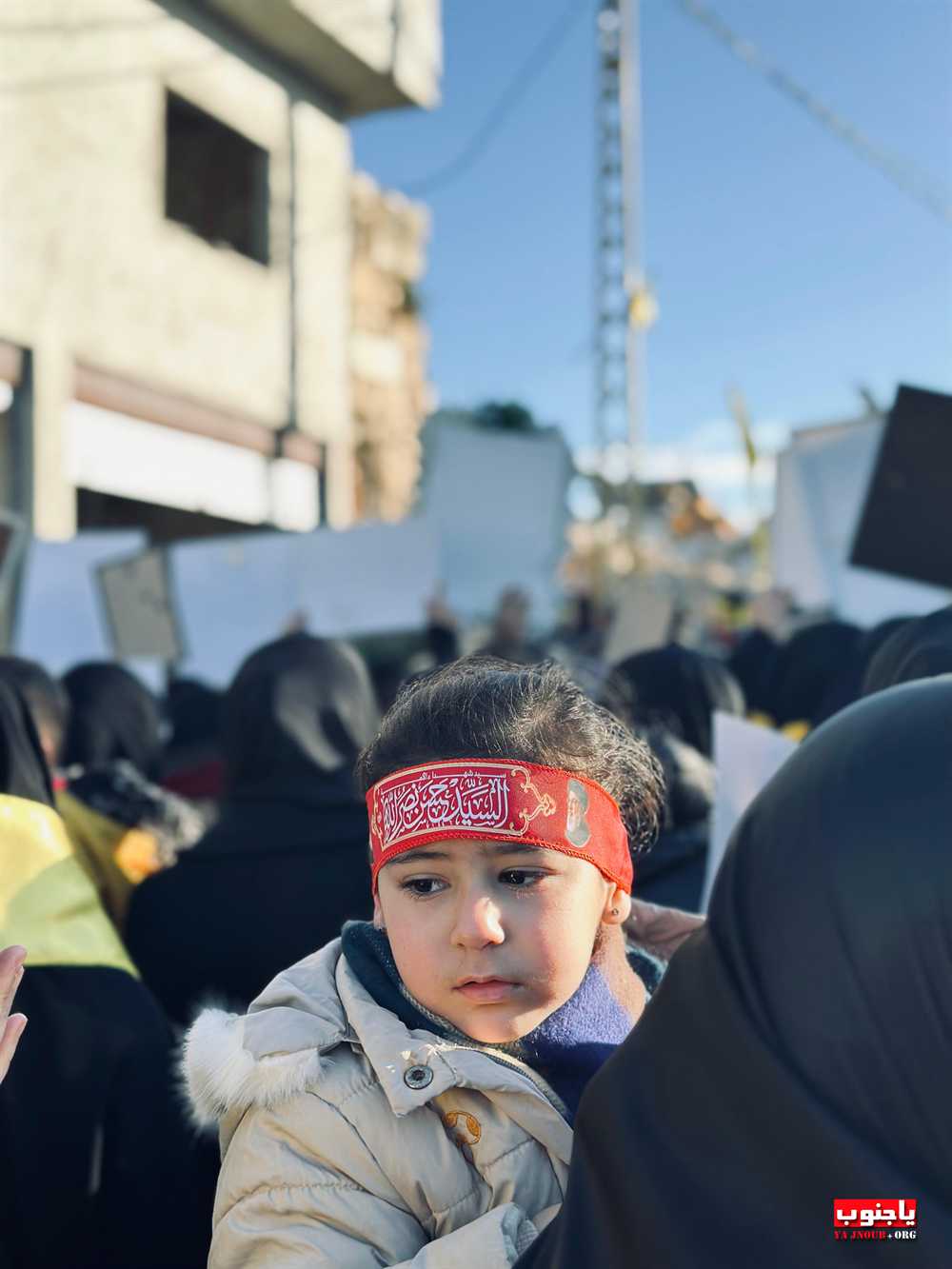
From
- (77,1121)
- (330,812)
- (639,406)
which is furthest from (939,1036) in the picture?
(639,406)

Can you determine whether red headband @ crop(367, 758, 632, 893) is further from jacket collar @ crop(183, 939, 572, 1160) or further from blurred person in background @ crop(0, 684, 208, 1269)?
blurred person in background @ crop(0, 684, 208, 1269)

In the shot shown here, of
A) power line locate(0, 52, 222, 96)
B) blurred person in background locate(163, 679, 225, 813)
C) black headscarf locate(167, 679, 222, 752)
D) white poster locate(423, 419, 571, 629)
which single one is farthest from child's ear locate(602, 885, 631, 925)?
power line locate(0, 52, 222, 96)

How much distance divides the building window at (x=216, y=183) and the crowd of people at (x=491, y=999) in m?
8.97

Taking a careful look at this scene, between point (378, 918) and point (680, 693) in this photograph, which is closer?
point (378, 918)

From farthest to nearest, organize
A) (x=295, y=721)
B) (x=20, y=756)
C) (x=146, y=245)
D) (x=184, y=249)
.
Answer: (x=184, y=249)
(x=146, y=245)
(x=295, y=721)
(x=20, y=756)

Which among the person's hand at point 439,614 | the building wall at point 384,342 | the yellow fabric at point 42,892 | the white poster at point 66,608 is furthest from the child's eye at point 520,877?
the building wall at point 384,342

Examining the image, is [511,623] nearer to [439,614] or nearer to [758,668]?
[439,614]

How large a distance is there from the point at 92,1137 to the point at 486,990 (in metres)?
0.79

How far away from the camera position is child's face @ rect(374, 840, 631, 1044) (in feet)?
4.44

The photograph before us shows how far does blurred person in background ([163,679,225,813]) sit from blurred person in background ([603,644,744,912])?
4.95 feet

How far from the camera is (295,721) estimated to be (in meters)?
3.10

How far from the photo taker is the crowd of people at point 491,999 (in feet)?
2.40

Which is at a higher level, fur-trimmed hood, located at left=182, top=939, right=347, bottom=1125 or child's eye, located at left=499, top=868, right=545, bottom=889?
child's eye, located at left=499, top=868, right=545, bottom=889

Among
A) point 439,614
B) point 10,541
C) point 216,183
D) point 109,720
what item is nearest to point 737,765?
point 109,720
